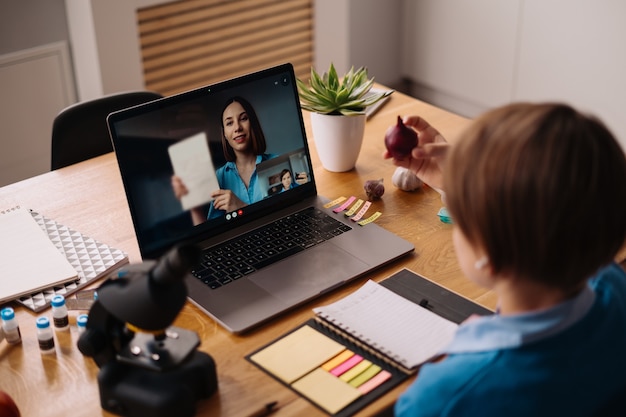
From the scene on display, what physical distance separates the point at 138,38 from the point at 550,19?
5.27 feet

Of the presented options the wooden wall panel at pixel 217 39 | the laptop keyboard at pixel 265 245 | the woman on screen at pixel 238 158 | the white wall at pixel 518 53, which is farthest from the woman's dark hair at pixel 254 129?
the white wall at pixel 518 53

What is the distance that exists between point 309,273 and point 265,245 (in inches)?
5.0

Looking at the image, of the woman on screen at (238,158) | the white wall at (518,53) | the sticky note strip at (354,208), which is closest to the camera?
the woman on screen at (238,158)

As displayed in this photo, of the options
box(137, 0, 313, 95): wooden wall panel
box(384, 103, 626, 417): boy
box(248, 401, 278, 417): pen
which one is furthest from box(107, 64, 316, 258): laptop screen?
box(137, 0, 313, 95): wooden wall panel

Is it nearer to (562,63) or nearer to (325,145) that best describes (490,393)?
(325,145)

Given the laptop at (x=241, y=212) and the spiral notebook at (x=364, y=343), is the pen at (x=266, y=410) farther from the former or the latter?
the laptop at (x=241, y=212)

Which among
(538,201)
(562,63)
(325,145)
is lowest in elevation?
(562,63)

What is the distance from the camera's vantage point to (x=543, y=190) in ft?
3.14

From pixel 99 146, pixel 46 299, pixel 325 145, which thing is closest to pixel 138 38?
pixel 99 146

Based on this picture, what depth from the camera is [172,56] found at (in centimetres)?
335

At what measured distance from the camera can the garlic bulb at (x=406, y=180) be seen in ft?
6.07

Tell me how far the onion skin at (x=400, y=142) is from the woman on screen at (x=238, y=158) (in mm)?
247

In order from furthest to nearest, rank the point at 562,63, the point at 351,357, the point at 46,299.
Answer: the point at 562,63 < the point at 46,299 < the point at 351,357

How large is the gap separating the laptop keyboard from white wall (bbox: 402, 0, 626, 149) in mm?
1870
